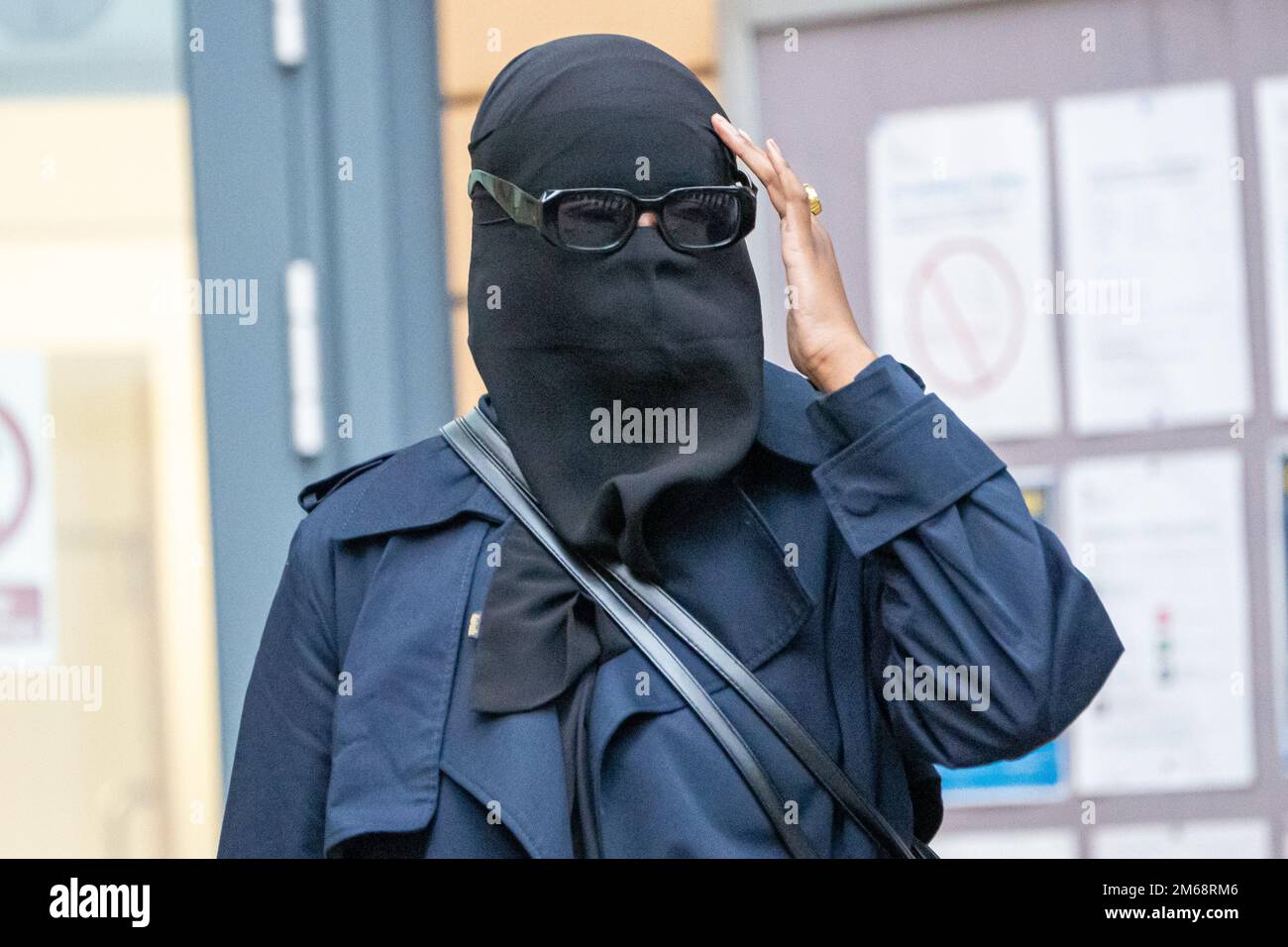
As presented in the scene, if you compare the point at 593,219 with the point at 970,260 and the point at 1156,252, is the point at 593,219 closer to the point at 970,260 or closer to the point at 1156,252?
the point at 970,260

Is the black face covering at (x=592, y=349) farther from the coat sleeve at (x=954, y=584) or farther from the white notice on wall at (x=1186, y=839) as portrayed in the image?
the white notice on wall at (x=1186, y=839)

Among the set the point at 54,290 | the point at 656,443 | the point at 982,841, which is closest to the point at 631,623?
the point at 656,443

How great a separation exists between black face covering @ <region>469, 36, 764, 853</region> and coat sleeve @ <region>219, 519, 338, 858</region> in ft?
0.61

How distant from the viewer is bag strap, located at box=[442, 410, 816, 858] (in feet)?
4.63

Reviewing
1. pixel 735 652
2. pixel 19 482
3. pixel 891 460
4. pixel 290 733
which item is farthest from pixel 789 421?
pixel 19 482

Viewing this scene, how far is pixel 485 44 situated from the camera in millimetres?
3078

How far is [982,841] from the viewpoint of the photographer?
3129 millimetres

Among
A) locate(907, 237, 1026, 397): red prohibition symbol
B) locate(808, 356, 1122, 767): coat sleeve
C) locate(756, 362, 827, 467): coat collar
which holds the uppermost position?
locate(907, 237, 1026, 397): red prohibition symbol

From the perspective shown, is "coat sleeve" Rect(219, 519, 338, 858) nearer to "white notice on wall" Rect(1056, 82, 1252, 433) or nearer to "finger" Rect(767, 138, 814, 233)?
"finger" Rect(767, 138, 814, 233)

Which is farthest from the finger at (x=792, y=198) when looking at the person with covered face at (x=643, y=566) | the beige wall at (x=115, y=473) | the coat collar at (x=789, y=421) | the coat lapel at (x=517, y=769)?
the beige wall at (x=115, y=473)

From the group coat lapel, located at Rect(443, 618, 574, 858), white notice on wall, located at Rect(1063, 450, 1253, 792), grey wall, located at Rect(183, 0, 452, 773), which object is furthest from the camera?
white notice on wall, located at Rect(1063, 450, 1253, 792)

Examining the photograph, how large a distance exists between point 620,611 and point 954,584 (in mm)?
330

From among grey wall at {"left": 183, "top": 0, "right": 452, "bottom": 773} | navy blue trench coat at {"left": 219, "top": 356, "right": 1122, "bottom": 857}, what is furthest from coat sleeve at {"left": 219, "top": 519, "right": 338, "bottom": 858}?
grey wall at {"left": 183, "top": 0, "right": 452, "bottom": 773}

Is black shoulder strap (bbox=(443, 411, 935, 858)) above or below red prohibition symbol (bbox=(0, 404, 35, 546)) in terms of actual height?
below
